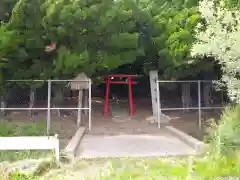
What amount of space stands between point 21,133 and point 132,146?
3486mm

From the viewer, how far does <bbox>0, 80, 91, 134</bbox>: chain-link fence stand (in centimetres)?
1445

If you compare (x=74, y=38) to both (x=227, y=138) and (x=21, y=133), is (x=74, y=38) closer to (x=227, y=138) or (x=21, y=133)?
(x=21, y=133)

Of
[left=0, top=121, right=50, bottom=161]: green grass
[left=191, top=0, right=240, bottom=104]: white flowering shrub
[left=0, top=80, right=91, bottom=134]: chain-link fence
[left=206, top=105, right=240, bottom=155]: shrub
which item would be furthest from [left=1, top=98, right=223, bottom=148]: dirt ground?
[left=206, top=105, right=240, bottom=155]: shrub

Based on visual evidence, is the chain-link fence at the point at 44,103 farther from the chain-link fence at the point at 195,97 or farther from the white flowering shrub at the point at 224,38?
the white flowering shrub at the point at 224,38

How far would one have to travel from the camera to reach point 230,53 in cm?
897

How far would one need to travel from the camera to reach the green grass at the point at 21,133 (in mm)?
9594

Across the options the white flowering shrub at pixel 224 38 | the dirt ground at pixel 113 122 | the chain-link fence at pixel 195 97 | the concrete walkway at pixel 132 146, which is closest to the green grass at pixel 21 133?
the dirt ground at pixel 113 122

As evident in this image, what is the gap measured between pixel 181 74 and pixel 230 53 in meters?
6.44

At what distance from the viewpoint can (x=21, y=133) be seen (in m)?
12.4

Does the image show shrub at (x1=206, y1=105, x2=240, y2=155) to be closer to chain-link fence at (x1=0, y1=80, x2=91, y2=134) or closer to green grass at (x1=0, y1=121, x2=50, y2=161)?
green grass at (x1=0, y1=121, x2=50, y2=161)

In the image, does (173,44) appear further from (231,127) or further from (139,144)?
(231,127)

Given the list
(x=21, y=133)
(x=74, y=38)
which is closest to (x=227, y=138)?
(x=21, y=133)

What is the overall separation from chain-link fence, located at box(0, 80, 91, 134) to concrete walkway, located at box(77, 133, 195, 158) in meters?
1.61

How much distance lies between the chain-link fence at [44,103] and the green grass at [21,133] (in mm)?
396
